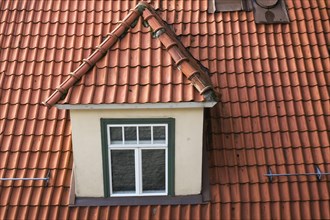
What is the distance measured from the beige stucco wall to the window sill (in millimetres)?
64

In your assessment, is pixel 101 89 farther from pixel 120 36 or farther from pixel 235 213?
pixel 235 213

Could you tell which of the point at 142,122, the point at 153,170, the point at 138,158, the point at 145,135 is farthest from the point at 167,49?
the point at 153,170

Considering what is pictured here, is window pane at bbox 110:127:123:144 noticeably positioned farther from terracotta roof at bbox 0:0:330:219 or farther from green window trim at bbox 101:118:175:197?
terracotta roof at bbox 0:0:330:219

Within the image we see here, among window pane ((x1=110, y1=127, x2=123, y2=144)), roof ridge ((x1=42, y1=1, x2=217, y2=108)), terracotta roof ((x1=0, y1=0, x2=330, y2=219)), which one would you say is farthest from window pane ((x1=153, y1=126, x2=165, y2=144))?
roof ridge ((x1=42, y1=1, x2=217, y2=108))

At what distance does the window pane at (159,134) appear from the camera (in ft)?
17.5

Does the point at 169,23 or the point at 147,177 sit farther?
the point at 169,23

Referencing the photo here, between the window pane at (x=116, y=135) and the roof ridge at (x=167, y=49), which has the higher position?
the roof ridge at (x=167, y=49)

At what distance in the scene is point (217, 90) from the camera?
6.07 metres

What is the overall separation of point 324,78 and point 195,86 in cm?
227

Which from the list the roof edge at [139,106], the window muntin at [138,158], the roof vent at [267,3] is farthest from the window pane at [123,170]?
the roof vent at [267,3]

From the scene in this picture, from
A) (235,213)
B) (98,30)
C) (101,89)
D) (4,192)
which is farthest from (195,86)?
(4,192)

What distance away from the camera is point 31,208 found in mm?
5543

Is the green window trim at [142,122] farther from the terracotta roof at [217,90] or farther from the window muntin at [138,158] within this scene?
the terracotta roof at [217,90]

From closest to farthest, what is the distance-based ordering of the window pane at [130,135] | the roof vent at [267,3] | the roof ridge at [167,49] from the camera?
the roof ridge at [167,49] < the window pane at [130,135] < the roof vent at [267,3]
